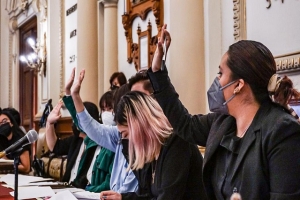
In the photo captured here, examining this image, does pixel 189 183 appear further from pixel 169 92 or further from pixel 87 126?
pixel 87 126

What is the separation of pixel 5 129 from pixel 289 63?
2.99 meters

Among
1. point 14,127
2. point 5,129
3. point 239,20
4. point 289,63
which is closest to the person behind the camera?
point 289,63

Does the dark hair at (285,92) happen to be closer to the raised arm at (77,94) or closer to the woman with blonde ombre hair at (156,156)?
the woman with blonde ombre hair at (156,156)

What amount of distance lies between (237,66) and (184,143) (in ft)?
2.23

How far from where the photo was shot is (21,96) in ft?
32.2

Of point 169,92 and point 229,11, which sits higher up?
point 229,11

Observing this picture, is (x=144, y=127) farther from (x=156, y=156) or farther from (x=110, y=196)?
(x=110, y=196)

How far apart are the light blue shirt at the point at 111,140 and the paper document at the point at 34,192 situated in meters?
0.38

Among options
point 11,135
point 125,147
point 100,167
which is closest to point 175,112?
point 125,147

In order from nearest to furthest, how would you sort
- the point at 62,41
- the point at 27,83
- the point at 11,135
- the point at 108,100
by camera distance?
the point at 108,100, the point at 11,135, the point at 62,41, the point at 27,83

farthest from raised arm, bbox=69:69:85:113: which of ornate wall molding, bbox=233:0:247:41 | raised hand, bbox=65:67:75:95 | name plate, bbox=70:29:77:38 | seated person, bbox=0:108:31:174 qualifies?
name plate, bbox=70:29:77:38

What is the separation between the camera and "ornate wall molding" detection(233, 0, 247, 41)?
10.6ft

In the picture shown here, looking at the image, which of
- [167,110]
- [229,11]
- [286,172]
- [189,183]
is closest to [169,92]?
[167,110]

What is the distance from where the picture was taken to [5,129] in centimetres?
463
